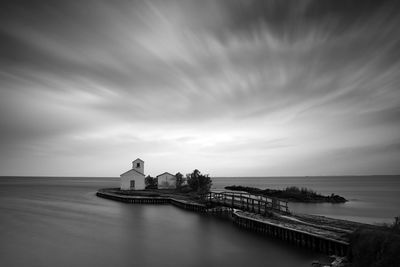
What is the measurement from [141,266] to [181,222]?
43.0 ft

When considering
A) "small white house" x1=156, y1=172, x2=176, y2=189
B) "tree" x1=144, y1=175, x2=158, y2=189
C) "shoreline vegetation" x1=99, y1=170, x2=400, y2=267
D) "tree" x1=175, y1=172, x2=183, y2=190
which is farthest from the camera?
"tree" x1=144, y1=175, x2=158, y2=189

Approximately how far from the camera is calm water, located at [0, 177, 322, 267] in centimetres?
1689

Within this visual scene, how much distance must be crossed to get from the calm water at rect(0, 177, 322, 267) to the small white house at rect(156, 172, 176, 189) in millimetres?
27274

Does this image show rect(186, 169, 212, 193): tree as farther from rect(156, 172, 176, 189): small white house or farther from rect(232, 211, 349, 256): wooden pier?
rect(232, 211, 349, 256): wooden pier

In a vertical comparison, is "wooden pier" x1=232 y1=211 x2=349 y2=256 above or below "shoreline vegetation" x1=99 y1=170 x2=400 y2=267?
below

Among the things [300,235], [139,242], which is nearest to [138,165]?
[139,242]

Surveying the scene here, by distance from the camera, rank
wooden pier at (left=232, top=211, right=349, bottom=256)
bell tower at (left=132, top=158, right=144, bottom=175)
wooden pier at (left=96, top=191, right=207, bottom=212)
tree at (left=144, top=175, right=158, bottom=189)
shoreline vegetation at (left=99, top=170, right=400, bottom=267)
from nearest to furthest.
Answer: shoreline vegetation at (left=99, top=170, right=400, bottom=267)
wooden pier at (left=232, top=211, right=349, bottom=256)
wooden pier at (left=96, top=191, right=207, bottom=212)
bell tower at (left=132, top=158, right=144, bottom=175)
tree at (left=144, top=175, right=158, bottom=189)

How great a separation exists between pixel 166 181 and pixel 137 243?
130ft

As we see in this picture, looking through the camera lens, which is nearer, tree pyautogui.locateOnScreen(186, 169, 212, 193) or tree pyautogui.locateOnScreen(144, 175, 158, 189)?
tree pyautogui.locateOnScreen(186, 169, 212, 193)

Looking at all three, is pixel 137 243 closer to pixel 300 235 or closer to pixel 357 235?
pixel 300 235

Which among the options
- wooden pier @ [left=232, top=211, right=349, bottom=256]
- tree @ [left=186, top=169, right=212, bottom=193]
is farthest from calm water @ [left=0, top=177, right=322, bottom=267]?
tree @ [left=186, top=169, right=212, bottom=193]

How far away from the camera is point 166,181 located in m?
60.8

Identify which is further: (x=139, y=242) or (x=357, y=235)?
(x=139, y=242)

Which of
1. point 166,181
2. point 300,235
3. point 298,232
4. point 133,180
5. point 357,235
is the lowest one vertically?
point 300,235
